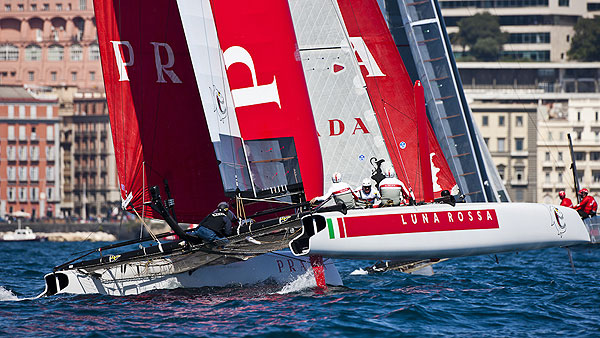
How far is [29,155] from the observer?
94.2m

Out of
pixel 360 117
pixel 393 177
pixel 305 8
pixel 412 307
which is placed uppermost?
pixel 305 8

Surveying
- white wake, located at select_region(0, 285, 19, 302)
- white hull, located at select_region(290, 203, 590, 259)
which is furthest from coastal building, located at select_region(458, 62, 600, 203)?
white wake, located at select_region(0, 285, 19, 302)

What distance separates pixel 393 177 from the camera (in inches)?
654

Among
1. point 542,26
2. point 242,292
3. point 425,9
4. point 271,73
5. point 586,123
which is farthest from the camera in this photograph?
point 542,26

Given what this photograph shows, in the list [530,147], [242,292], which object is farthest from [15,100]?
[242,292]

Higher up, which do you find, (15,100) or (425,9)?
(15,100)

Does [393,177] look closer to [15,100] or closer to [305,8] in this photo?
[305,8]

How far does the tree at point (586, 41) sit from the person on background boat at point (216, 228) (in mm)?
94656

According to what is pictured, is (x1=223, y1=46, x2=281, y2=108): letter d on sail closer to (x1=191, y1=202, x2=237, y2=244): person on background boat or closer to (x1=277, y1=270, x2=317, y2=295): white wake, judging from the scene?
(x1=191, y1=202, x2=237, y2=244): person on background boat

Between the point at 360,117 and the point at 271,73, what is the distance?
8.18 feet

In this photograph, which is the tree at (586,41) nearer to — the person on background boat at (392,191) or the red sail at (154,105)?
the person on background boat at (392,191)

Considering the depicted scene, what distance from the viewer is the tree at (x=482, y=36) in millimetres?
104875

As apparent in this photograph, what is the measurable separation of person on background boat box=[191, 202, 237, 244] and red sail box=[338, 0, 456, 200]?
18.2ft

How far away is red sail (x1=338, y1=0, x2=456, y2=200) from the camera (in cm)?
1978
